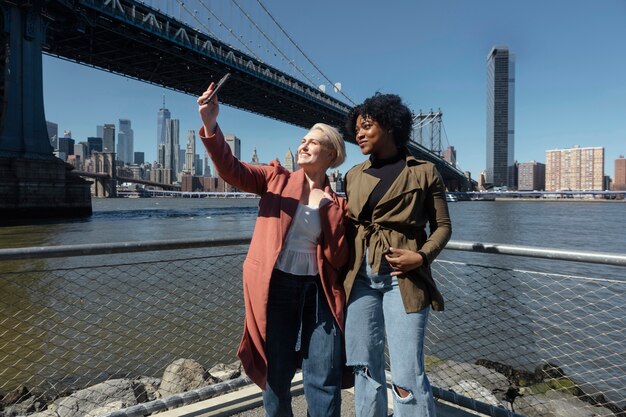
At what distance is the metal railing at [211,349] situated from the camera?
2277 millimetres

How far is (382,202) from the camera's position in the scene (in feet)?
5.34

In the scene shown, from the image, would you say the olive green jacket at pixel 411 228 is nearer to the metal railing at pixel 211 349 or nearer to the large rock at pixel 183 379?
the metal railing at pixel 211 349

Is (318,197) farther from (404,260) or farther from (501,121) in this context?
(501,121)

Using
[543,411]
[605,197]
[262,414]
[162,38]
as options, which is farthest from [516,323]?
[605,197]

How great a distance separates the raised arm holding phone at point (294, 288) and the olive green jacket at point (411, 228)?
104 millimetres

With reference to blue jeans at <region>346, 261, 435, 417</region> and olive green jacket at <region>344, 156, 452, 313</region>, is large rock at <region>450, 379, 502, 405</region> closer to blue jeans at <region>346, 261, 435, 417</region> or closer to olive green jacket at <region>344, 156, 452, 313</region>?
blue jeans at <region>346, 261, 435, 417</region>

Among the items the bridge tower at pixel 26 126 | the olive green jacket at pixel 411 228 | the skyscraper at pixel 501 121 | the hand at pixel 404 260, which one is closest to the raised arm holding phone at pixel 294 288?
the olive green jacket at pixel 411 228

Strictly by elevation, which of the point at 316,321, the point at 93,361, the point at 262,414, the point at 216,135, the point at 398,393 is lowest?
the point at 93,361

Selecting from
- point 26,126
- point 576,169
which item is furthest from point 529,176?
point 26,126

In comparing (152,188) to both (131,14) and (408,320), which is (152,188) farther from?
(408,320)

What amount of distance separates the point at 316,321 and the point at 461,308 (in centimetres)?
493

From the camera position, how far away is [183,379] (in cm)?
342

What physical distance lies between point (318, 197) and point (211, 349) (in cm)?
373

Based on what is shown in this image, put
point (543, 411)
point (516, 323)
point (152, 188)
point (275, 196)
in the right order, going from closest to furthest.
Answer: point (275, 196)
point (543, 411)
point (516, 323)
point (152, 188)
